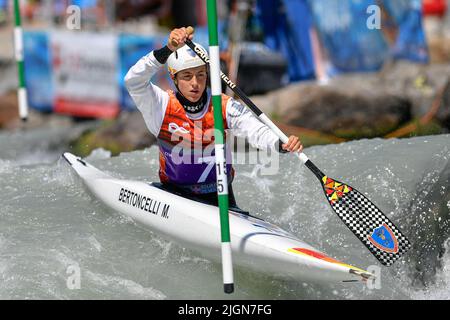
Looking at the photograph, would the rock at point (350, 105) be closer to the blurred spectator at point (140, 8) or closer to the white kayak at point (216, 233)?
the blurred spectator at point (140, 8)

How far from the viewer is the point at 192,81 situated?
5.50 m

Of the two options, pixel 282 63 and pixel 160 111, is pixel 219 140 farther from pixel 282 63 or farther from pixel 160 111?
pixel 282 63

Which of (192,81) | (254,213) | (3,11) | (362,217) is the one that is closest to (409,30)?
(254,213)

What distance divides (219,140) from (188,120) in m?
0.85

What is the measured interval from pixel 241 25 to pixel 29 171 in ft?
18.9

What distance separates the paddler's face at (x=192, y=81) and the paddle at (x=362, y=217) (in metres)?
0.15

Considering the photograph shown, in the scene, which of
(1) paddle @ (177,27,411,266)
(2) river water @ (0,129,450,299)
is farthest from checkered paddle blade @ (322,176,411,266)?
(2) river water @ (0,129,450,299)

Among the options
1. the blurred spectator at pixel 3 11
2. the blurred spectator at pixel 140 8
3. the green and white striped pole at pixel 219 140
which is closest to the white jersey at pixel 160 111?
the green and white striped pole at pixel 219 140

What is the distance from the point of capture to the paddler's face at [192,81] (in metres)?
5.50

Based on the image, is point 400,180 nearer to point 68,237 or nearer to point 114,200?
point 114,200

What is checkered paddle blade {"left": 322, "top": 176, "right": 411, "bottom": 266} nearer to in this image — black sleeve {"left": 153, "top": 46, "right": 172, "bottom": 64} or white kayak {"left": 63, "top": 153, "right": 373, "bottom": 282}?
white kayak {"left": 63, "top": 153, "right": 373, "bottom": 282}

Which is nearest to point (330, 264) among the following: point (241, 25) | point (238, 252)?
point (238, 252)

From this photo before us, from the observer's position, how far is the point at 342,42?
13164 mm

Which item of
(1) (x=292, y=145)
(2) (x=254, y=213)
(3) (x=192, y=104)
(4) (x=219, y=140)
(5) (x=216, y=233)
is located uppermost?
(3) (x=192, y=104)
